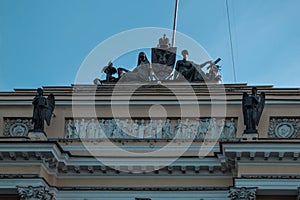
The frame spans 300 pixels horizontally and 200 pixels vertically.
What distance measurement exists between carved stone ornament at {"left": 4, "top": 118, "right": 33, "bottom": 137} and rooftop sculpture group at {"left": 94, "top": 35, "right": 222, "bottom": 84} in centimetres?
395

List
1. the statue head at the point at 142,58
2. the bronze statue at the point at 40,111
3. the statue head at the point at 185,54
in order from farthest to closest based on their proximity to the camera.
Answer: the statue head at the point at 142,58, the statue head at the point at 185,54, the bronze statue at the point at 40,111

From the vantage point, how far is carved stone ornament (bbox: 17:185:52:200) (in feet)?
74.8

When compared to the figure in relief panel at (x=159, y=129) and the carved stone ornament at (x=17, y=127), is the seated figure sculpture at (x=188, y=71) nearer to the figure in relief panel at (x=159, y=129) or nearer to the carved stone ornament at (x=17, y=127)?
the figure in relief panel at (x=159, y=129)

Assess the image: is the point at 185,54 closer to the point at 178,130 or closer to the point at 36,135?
the point at 178,130

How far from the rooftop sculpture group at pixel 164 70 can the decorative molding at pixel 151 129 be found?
2714mm

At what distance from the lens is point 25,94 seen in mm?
26094

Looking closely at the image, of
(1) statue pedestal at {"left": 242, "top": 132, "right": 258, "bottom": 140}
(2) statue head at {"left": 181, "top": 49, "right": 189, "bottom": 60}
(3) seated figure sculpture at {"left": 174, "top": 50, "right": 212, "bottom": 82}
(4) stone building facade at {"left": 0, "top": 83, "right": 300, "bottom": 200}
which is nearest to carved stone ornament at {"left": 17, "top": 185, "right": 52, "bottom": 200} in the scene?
(4) stone building facade at {"left": 0, "top": 83, "right": 300, "bottom": 200}

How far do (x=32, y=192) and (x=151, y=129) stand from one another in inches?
177

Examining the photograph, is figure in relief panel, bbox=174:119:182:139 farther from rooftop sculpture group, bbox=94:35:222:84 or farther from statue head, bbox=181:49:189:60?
statue head, bbox=181:49:189:60

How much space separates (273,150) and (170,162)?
3287 millimetres

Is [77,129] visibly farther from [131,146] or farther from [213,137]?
[213,137]

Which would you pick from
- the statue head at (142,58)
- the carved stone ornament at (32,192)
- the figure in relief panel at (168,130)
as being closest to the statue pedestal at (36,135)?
the carved stone ornament at (32,192)

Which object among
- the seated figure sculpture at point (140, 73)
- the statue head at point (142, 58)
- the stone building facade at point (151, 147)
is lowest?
the stone building facade at point (151, 147)

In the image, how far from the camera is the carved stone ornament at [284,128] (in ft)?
79.2
